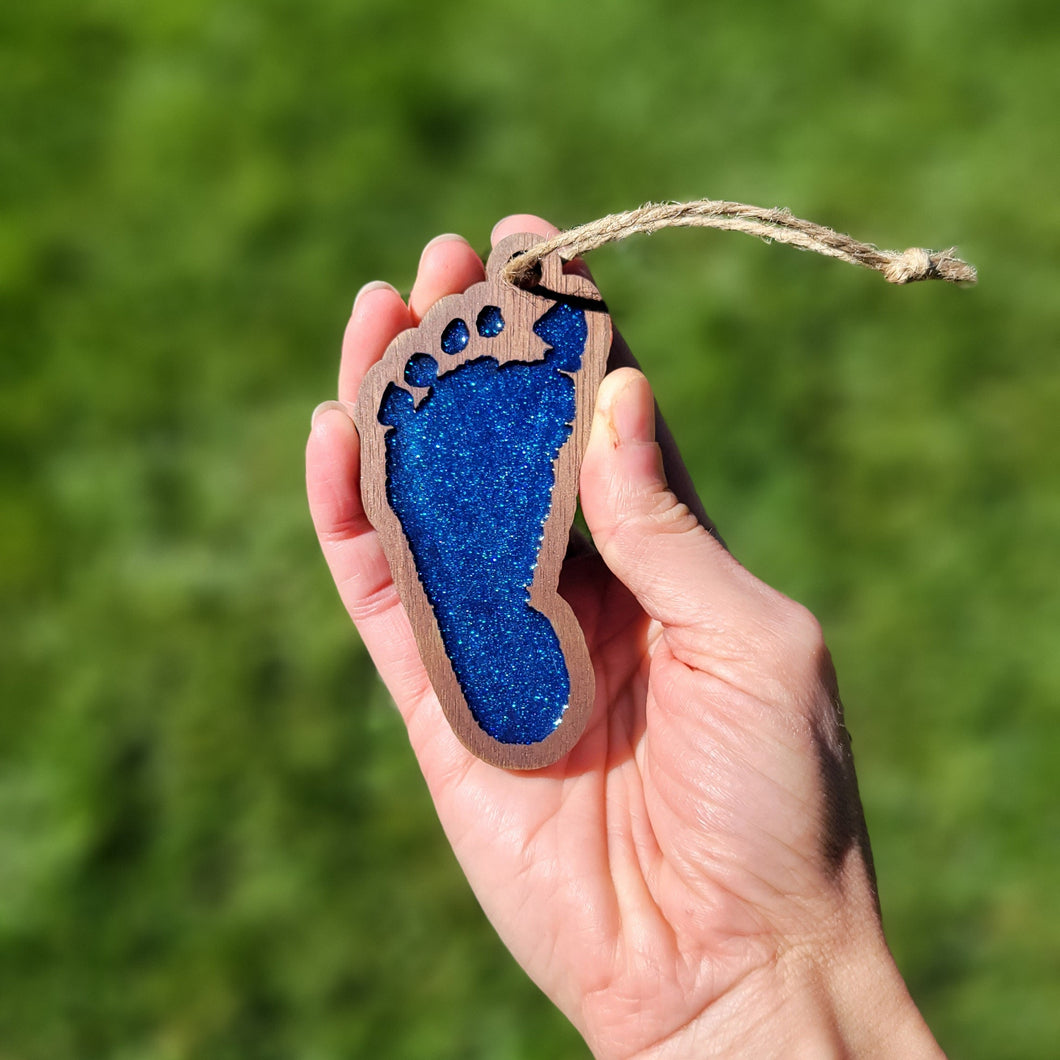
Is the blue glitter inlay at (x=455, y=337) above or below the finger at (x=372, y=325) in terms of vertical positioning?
below

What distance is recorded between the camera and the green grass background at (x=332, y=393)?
8.63 ft

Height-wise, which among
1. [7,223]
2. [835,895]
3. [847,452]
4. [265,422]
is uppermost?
[7,223]

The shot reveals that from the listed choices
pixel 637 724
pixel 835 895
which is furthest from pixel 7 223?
pixel 835 895

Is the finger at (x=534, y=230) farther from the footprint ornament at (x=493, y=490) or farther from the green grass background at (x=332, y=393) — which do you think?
the green grass background at (x=332, y=393)

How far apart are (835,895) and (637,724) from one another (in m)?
0.50

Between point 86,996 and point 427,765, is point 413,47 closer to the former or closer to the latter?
point 427,765

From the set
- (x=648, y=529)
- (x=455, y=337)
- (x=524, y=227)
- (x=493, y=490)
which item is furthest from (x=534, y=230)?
(x=648, y=529)

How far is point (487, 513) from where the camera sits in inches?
78.6

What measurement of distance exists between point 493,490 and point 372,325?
47cm

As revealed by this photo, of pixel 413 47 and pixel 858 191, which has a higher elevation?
pixel 413 47

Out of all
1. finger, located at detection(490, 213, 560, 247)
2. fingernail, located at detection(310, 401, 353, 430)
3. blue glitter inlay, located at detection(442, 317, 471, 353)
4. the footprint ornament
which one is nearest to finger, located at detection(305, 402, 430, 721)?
fingernail, located at detection(310, 401, 353, 430)

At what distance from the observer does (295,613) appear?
9.39 ft

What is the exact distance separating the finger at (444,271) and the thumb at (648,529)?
1.47 feet

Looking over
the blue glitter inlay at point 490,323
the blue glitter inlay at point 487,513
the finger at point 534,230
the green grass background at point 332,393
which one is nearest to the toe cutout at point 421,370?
the blue glitter inlay at point 487,513
